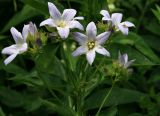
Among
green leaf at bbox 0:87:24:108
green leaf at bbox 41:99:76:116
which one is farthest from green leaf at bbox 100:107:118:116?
green leaf at bbox 0:87:24:108

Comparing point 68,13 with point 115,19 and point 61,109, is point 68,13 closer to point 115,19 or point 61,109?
point 115,19

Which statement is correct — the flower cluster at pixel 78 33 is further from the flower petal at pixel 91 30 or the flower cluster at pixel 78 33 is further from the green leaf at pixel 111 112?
the green leaf at pixel 111 112

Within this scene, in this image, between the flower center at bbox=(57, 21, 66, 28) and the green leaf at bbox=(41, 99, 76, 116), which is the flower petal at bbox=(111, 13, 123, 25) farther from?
the green leaf at bbox=(41, 99, 76, 116)

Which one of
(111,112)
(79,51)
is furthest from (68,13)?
(111,112)

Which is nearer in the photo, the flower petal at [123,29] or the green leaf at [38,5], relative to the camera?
the flower petal at [123,29]

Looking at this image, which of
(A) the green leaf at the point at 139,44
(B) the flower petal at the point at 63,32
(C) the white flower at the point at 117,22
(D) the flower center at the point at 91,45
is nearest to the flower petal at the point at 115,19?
(C) the white flower at the point at 117,22

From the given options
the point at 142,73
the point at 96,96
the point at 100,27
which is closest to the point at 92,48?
the point at 100,27
